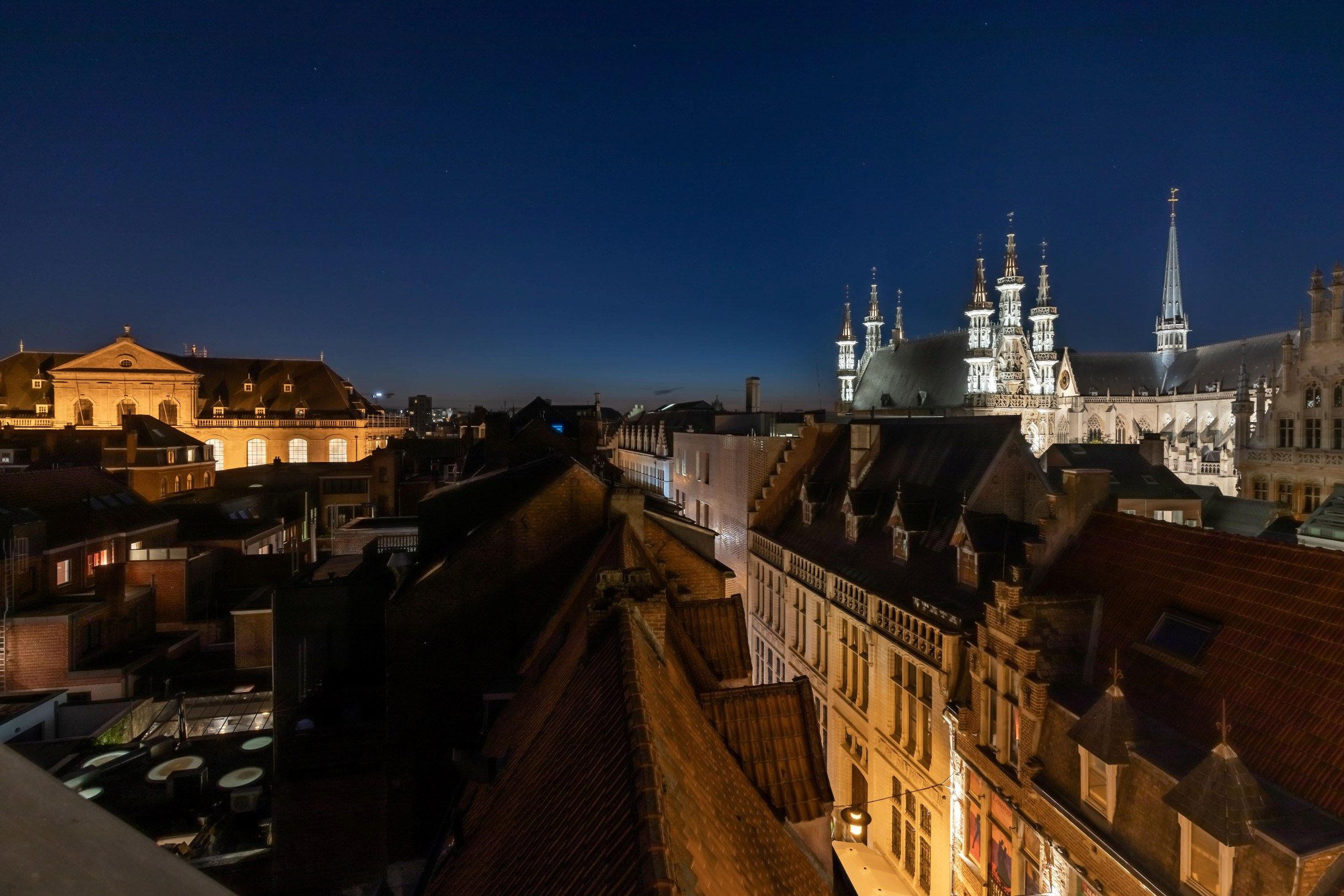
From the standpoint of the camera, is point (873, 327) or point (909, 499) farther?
point (873, 327)

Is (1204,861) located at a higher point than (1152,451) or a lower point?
lower

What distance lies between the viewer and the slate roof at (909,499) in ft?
62.7

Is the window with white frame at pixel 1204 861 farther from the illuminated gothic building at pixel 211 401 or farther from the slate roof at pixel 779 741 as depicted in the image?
the illuminated gothic building at pixel 211 401

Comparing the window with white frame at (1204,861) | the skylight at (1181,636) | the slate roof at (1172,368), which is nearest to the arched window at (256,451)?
the skylight at (1181,636)

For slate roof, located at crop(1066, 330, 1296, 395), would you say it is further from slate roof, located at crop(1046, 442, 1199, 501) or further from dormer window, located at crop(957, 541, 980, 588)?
dormer window, located at crop(957, 541, 980, 588)

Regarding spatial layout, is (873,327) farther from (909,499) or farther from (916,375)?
(909,499)

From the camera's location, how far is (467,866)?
7578 millimetres

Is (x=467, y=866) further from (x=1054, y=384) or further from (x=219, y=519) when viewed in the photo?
(x=1054, y=384)

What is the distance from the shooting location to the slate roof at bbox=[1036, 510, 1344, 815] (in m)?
9.59

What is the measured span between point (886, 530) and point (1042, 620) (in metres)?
8.65

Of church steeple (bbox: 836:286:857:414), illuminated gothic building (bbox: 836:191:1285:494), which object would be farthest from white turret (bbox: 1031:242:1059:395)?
church steeple (bbox: 836:286:857:414)

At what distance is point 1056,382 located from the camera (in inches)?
2982

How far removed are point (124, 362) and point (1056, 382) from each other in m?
99.1

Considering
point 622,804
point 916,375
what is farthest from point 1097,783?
point 916,375
